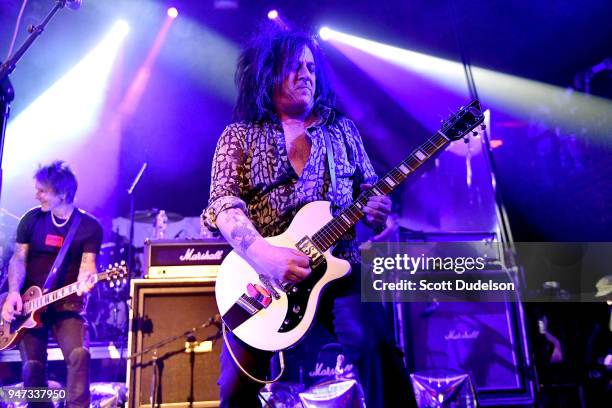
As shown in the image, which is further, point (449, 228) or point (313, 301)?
point (449, 228)

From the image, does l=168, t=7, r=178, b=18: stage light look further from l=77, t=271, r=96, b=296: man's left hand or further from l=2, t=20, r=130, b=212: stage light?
l=77, t=271, r=96, b=296: man's left hand

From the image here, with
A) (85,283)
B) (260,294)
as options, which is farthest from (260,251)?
(85,283)

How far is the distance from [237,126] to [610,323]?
344 centimetres

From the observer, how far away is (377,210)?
7.47 feet

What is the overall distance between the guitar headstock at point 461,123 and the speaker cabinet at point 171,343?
7.50 ft

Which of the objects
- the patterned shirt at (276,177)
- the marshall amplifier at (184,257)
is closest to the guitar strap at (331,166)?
the patterned shirt at (276,177)

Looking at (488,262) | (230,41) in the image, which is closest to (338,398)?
(488,262)

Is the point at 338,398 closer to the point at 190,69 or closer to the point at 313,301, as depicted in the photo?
the point at 313,301

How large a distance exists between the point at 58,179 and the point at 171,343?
2.06 m

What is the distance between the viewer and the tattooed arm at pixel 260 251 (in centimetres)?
210

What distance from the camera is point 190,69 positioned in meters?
7.18

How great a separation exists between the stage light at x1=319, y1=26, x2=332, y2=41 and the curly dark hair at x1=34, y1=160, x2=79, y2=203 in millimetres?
3824

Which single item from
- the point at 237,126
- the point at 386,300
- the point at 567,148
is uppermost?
the point at 567,148

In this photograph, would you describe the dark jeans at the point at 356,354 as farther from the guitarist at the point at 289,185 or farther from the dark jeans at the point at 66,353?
the dark jeans at the point at 66,353
